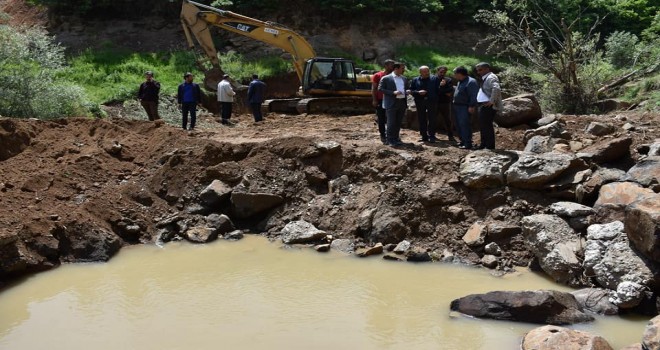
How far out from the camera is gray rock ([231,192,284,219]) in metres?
10.9

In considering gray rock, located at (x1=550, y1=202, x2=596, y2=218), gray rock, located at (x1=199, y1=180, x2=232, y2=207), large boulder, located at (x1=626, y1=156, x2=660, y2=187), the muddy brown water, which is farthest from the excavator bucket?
large boulder, located at (x1=626, y1=156, x2=660, y2=187)

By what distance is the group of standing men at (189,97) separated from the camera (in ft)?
48.6

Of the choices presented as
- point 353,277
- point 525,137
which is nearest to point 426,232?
point 353,277

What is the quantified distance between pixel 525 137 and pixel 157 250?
619 centimetres

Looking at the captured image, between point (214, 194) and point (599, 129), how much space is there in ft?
20.9

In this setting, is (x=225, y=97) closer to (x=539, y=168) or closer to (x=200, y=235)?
(x=200, y=235)

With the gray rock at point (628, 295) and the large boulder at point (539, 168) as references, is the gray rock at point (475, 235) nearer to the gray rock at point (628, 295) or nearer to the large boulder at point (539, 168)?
the large boulder at point (539, 168)

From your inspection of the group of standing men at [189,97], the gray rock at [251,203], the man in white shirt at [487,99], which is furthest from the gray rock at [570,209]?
the group of standing men at [189,97]

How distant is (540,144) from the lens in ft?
34.6

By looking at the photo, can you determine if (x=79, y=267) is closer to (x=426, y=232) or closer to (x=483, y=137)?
(x=426, y=232)

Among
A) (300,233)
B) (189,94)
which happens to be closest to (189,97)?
(189,94)

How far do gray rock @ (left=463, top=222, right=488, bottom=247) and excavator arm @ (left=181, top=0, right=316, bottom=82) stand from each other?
1028 centimetres

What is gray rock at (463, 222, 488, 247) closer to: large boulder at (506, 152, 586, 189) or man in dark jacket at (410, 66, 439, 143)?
large boulder at (506, 152, 586, 189)

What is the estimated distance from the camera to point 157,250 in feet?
32.8
